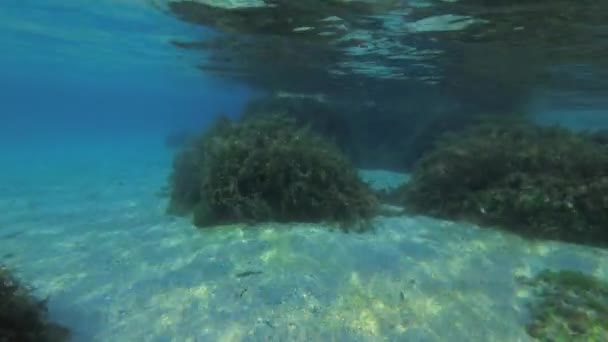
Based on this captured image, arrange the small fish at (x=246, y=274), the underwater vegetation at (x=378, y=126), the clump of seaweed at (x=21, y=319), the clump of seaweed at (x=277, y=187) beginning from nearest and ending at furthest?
the clump of seaweed at (x=21, y=319) → the small fish at (x=246, y=274) → the clump of seaweed at (x=277, y=187) → the underwater vegetation at (x=378, y=126)

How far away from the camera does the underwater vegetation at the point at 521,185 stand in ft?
30.7

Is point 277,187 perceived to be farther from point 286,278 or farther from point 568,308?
point 568,308

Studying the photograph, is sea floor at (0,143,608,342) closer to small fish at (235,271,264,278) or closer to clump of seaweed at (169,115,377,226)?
small fish at (235,271,264,278)

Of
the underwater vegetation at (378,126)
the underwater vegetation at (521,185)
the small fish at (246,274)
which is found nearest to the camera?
the small fish at (246,274)

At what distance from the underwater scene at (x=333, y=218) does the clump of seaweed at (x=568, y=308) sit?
3cm

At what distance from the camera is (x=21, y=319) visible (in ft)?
17.8

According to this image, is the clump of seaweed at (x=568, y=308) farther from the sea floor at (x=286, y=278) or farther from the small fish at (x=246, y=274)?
the small fish at (x=246, y=274)

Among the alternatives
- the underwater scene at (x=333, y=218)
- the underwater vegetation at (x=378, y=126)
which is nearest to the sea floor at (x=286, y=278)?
the underwater scene at (x=333, y=218)

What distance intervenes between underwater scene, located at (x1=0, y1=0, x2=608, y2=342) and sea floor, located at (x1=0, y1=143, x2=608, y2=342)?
0.04m

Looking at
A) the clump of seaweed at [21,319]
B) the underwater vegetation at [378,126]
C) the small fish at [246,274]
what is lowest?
the underwater vegetation at [378,126]

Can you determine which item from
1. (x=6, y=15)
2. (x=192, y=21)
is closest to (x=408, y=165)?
(x=192, y=21)

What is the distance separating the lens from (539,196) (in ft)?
31.9

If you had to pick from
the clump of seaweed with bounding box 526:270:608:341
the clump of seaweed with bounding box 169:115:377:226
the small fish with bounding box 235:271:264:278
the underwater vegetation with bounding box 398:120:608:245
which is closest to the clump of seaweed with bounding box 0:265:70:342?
the small fish with bounding box 235:271:264:278

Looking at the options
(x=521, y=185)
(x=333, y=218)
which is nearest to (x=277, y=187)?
(x=333, y=218)
